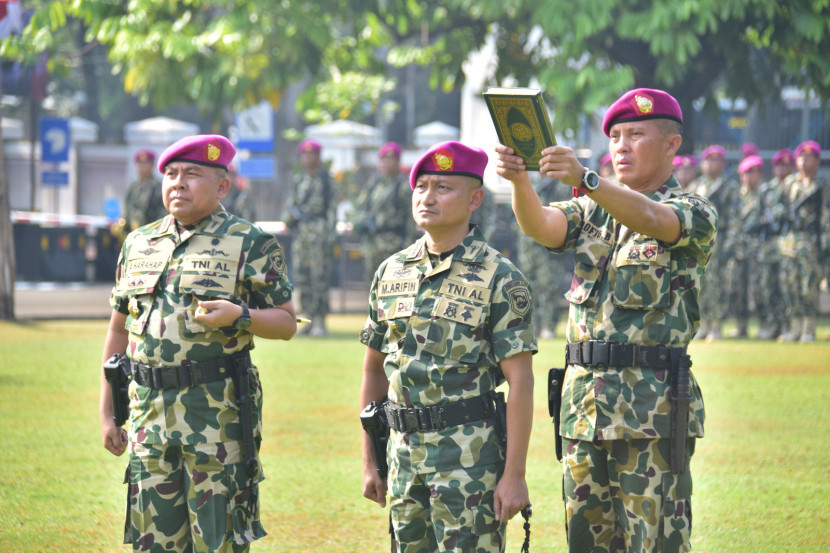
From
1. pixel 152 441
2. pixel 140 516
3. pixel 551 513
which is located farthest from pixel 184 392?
pixel 551 513

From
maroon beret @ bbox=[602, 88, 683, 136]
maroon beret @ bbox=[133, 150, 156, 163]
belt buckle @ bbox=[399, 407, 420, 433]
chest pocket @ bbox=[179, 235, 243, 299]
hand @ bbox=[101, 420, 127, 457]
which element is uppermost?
maroon beret @ bbox=[133, 150, 156, 163]

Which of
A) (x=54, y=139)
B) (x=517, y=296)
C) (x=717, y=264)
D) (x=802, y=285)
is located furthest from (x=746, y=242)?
(x=54, y=139)

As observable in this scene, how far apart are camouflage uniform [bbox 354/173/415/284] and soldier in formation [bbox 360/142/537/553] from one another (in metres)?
10.5

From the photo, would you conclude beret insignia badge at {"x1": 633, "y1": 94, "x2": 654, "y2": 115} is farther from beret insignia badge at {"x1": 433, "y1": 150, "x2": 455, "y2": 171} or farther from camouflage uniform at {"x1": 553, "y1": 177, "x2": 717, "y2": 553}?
beret insignia badge at {"x1": 433, "y1": 150, "x2": 455, "y2": 171}

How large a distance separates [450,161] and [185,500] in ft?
5.24

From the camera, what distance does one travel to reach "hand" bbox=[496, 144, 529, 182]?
3764mm

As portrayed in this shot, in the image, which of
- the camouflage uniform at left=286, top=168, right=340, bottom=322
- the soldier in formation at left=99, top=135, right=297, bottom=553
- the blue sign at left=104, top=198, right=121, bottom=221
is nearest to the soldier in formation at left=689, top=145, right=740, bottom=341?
the camouflage uniform at left=286, top=168, right=340, bottom=322

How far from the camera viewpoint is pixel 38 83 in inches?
966

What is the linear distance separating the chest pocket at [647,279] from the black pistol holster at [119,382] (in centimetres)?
189

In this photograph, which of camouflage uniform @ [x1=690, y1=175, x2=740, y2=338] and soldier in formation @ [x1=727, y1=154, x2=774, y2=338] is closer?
soldier in formation @ [x1=727, y1=154, x2=774, y2=338]

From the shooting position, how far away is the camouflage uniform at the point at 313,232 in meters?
14.9

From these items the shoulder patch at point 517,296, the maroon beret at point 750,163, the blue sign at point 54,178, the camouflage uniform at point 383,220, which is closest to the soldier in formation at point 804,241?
the maroon beret at point 750,163

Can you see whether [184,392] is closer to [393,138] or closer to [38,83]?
[38,83]

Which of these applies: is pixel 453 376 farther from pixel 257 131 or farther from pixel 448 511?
pixel 257 131
